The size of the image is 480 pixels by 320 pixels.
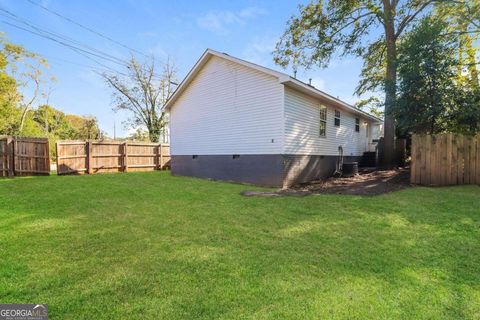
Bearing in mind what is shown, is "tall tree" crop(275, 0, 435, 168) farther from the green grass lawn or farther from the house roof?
the green grass lawn

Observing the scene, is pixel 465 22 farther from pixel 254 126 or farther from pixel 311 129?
pixel 254 126

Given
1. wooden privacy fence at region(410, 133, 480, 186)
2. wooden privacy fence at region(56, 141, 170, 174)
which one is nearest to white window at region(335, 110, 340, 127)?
wooden privacy fence at region(410, 133, 480, 186)

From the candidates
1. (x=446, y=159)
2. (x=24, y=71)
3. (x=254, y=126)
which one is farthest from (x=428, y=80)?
(x=24, y=71)

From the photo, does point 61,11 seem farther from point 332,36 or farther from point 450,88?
point 450,88

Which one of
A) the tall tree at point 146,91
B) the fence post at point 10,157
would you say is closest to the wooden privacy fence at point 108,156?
the fence post at point 10,157

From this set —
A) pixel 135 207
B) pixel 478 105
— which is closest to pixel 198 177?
pixel 135 207

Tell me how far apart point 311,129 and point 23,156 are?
46.7 ft

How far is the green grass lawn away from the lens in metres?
2.47

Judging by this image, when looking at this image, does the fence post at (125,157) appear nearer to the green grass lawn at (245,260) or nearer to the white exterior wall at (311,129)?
the green grass lawn at (245,260)

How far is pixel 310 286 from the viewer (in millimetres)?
2828

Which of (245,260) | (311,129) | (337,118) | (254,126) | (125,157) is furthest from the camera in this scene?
(125,157)

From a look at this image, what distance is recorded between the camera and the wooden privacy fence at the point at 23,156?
41.8 ft

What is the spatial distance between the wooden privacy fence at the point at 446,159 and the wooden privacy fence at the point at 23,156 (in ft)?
54.5

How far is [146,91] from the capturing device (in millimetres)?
28438
